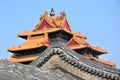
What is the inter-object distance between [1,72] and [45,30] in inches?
1263

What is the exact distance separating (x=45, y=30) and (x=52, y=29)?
2858 millimetres

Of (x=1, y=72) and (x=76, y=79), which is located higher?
(x=1, y=72)

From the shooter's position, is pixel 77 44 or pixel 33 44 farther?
pixel 77 44

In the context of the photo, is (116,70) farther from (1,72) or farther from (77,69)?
(1,72)

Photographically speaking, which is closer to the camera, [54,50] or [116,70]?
[116,70]

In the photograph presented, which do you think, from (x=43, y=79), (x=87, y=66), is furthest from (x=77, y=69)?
(x=43, y=79)

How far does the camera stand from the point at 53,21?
4569 cm

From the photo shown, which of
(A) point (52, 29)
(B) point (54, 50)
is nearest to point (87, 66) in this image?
(B) point (54, 50)

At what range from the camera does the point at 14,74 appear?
14.4 m

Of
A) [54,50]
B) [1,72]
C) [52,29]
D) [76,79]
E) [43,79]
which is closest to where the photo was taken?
[1,72]

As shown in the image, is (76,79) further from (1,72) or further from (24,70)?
(1,72)

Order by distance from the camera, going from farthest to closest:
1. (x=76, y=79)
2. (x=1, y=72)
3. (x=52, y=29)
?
1. (x=52, y=29)
2. (x=76, y=79)
3. (x=1, y=72)

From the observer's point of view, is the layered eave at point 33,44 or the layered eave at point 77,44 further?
the layered eave at point 77,44

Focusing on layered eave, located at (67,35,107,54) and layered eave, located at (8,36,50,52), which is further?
layered eave, located at (67,35,107,54)
